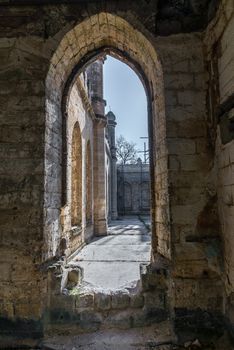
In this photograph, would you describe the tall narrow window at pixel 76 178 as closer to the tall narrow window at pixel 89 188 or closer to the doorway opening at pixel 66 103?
the tall narrow window at pixel 89 188

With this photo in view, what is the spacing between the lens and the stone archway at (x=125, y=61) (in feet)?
10.4

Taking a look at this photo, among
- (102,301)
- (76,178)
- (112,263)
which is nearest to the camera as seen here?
(102,301)

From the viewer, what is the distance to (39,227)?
297cm

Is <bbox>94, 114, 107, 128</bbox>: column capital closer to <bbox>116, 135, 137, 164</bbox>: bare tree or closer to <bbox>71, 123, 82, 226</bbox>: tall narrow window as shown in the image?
<bbox>71, 123, 82, 226</bbox>: tall narrow window

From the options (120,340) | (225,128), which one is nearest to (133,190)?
(120,340)

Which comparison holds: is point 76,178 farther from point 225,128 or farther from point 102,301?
point 225,128

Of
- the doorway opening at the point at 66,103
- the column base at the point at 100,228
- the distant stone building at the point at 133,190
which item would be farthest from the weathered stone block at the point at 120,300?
the distant stone building at the point at 133,190

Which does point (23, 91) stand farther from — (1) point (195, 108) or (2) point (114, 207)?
(2) point (114, 207)

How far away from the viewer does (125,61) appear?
13.2 ft

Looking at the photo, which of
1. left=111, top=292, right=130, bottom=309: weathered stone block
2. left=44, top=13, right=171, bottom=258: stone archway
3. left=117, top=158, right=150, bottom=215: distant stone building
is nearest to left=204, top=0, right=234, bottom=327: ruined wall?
left=44, top=13, right=171, bottom=258: stone archway

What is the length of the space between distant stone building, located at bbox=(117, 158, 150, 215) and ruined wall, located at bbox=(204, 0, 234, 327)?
748 inches

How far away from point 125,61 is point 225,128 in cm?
223

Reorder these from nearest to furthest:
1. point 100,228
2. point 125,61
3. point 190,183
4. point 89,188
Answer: point 190,183 → point 125,61 → point 89,188 → point 100,228

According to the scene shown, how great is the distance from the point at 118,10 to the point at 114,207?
1420cm
